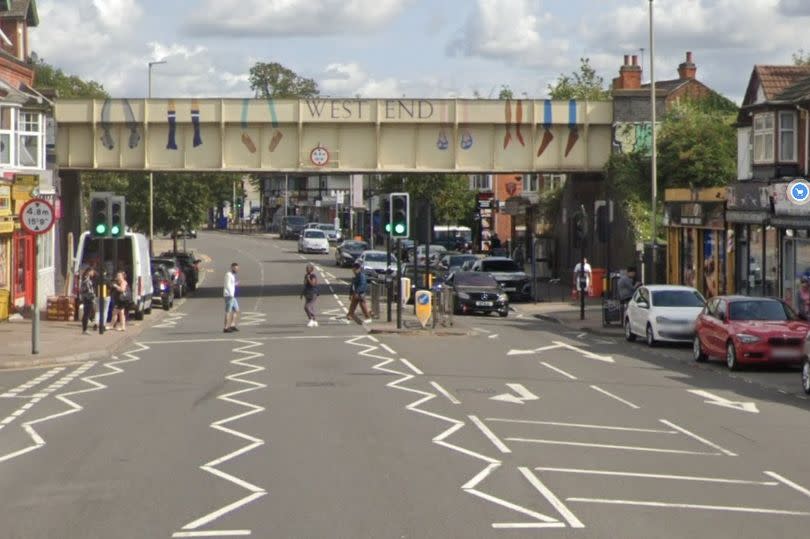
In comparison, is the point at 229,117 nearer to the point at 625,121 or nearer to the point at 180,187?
the point at 625,121

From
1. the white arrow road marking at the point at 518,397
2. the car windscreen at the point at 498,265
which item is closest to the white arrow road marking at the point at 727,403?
the white arrow road marking at the point at 518,397

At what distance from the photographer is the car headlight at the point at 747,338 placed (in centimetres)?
2566

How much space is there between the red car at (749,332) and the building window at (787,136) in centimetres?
1365

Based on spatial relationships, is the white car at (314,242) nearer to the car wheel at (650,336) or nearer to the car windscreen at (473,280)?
the car windscreen at (473,280)

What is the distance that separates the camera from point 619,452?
1516 cm

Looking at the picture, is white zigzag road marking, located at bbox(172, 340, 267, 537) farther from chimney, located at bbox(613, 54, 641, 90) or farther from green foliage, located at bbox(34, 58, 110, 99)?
green foliage, located at bbox(34, 58, 110, 99)

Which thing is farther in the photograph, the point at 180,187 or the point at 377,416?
the point at 180,187

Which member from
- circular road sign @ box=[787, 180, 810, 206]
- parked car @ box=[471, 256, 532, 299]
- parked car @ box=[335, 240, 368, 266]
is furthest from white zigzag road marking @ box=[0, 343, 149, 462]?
parked car @ box=[335, 240, 368, 266]

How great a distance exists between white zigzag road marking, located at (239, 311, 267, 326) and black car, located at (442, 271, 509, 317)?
6052 mm

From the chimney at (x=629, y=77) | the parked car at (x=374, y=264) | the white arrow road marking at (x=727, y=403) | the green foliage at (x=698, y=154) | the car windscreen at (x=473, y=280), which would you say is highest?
the chimney at (x=629, y=77)

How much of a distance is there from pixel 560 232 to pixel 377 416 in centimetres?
4717

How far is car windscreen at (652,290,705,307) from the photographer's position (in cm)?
3238

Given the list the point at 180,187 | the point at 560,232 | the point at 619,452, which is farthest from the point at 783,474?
the point at 180,187

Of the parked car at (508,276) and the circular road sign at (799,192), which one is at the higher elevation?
the circular road sign at (799,192)
